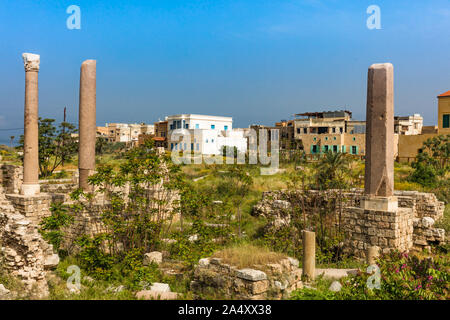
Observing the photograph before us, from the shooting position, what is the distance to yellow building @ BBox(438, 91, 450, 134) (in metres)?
38.5

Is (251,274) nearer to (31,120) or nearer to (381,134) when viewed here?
(381,134)

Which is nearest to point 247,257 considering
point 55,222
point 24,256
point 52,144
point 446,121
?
point 24,256

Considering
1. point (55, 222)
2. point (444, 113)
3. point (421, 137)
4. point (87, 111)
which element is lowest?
point (55, 222)

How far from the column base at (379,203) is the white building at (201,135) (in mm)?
40959

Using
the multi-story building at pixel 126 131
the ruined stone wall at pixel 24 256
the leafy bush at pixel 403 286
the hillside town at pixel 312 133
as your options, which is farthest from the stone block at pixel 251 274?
the multi-story building at pixel 126 131

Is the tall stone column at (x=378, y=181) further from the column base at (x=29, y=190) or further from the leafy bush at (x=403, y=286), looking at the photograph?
the column base at (x=29, y=190)

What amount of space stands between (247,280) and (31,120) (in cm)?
1141

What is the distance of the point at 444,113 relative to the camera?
38906 millimetres

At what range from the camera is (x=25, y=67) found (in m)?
14.4

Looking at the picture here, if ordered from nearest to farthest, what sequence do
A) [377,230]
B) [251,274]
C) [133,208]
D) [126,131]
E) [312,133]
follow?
[251,274] → [377,230] → [133,208] → [312,133] → [126,131]

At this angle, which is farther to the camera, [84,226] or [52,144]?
[52,144]

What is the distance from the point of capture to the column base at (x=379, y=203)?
10.1m

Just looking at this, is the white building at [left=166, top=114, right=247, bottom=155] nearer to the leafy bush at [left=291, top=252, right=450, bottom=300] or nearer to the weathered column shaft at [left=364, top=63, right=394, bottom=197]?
the weathered column shaft at [left=364, top=63, right=394, bottom=197]

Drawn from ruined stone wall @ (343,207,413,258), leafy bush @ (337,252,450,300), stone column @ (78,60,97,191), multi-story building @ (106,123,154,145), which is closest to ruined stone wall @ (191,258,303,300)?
leafy bush @ (337,252,450,300)
